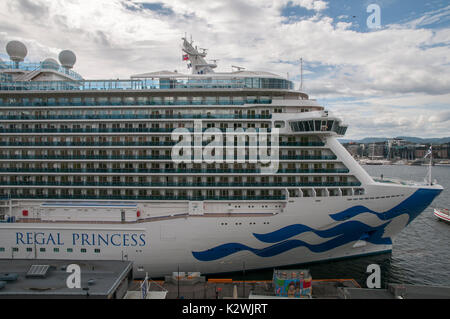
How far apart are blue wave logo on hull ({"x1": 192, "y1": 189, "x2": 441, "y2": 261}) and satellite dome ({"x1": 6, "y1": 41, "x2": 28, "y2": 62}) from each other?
21.0m

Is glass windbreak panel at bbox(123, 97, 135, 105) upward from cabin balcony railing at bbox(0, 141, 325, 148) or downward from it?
upward

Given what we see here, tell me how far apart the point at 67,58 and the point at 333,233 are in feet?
78.5

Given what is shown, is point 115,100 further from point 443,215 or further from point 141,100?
point 443,215

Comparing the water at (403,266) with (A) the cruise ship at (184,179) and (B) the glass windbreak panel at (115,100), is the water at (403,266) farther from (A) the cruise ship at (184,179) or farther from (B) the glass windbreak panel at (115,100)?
(B) the glass windbreak panel at (115,100)

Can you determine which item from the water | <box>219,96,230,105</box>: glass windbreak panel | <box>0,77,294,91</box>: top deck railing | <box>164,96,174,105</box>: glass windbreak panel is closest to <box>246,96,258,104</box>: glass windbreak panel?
<box>0,77,294,91</box>: top deck railing

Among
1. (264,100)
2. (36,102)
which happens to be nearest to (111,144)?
(36,102)

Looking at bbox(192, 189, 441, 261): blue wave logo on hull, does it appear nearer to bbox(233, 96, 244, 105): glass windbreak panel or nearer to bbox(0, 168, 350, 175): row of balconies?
bbox(0, 168, 350, 175): row of balconies

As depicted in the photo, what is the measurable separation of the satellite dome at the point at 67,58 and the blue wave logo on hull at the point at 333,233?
18492 mm

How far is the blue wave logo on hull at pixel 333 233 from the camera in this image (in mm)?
16922

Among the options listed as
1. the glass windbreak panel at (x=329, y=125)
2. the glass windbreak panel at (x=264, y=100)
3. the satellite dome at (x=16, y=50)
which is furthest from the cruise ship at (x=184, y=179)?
the satellite dome at (x=16, y=50)

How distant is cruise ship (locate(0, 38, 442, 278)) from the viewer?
16.8 m

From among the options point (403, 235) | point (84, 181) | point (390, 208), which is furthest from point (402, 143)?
point (84, 181)

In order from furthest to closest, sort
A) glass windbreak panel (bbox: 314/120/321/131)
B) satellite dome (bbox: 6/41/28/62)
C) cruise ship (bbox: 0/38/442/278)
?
1. satellite dome (bbox: 6/41/28/62)
2. glass windbreak panel (bbox: 314/120/321/131)
3. cruise ship (bbox: 0/38/442/278)

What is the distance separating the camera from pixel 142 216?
18.1 m
